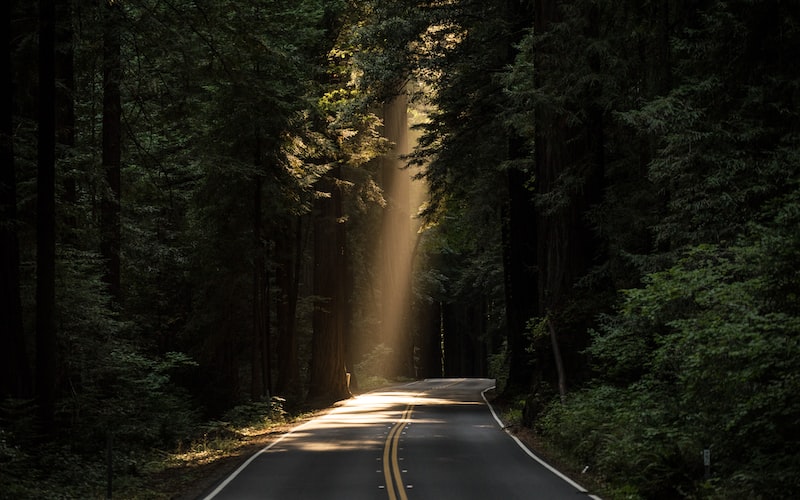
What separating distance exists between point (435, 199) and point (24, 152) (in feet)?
69.2

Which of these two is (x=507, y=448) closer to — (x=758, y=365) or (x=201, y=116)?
(x=758, y=365)

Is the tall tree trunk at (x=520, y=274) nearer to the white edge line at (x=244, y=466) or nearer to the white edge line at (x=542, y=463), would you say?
the white edge line at (x=542, y=463)

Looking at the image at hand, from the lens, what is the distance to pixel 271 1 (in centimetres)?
2952

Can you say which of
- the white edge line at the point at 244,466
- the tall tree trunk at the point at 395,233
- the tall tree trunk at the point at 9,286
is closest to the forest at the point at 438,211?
the tall tree trunk at the point at 9,286

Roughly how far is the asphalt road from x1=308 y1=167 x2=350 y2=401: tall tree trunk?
309 inches

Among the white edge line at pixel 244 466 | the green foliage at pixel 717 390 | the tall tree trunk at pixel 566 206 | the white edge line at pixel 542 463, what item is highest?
the tall tree trunk at pixel 566 206

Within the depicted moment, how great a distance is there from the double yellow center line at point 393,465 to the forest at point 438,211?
11.3ft

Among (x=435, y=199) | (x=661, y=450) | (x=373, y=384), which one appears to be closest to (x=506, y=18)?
(x=435, y=199)

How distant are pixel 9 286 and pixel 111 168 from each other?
25.3 feet

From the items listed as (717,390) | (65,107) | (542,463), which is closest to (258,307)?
(65,107)

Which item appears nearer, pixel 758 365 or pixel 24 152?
pixel 758 365

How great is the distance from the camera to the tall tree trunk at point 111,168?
21241 millimetres

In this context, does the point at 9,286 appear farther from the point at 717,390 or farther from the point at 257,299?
the point at 257,299

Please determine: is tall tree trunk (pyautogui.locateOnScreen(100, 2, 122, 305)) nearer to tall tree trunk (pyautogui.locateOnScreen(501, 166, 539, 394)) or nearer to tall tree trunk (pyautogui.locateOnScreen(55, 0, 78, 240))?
tall tree trunk (pyautogui.locateOnScreen(55, 0, 78, 240))
